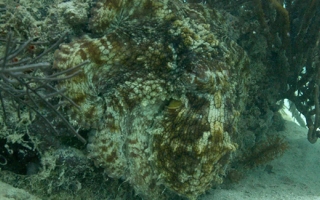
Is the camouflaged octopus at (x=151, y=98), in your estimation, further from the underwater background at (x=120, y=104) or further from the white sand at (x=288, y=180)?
the white sand at (x=288, y=180)

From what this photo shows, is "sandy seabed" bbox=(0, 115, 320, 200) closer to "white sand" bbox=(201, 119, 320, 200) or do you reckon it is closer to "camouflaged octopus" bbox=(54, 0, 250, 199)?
"white sand" bbox=(201, 119, 320, 200)

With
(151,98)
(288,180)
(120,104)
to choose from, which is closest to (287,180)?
(288,180)

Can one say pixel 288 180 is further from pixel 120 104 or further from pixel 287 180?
pixel 120 104

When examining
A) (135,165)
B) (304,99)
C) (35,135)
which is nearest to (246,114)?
(304,99)

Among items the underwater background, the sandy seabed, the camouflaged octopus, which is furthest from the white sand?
the camouflaged octopus

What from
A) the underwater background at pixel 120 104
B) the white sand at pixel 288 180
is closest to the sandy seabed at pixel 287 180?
the white sand at pixel 288 180

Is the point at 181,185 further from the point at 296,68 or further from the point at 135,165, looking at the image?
the point at 296,68
